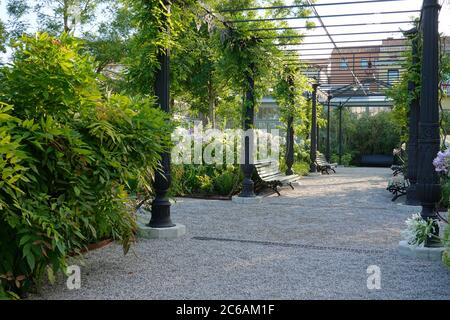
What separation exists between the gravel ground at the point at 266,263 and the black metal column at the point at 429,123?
666 millimetres

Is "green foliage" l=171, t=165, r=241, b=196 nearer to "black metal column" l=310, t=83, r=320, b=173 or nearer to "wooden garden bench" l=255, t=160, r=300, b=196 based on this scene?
"wooden garden bench" l=255, t=160, r=300, b=196

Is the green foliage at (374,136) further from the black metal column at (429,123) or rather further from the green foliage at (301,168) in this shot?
the black metal column at (429,123)

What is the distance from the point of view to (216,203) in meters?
8.25

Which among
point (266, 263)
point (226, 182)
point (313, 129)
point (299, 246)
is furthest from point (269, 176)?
point (266, 263)

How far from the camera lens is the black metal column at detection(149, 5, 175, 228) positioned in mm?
5348

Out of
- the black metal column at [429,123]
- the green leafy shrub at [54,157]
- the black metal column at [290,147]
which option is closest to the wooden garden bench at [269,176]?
the black metal column at [290,147]

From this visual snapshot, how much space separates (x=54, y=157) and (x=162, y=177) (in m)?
2.36

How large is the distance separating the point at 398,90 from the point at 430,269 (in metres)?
5.60

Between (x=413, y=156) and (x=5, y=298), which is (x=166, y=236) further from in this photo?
(x=413, y=156)

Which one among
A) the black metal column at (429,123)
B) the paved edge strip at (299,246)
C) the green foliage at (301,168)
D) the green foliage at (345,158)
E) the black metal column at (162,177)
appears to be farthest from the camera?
the green foliage at (345,158)

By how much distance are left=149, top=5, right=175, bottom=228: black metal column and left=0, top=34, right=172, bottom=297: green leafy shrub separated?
1.60 meters

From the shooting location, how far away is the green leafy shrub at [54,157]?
112 inches

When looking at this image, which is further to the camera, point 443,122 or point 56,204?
point 443,122
